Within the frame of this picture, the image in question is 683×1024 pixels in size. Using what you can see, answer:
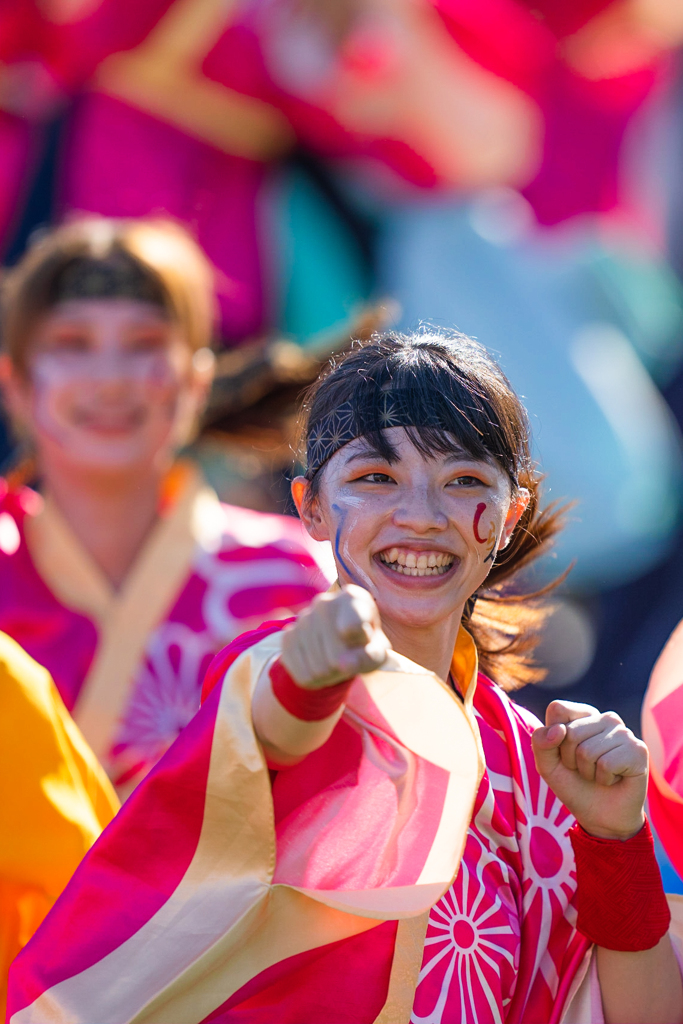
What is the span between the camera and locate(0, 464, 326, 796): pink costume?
1704 millimetres

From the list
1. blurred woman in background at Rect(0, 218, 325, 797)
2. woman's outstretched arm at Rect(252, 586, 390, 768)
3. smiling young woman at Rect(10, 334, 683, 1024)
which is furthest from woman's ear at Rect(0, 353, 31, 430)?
woman's outstretched arm at Rect(252, 586, 390, 768)

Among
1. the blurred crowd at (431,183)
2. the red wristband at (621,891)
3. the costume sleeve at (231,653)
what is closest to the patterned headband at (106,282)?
the blurred crowd at (431,183)

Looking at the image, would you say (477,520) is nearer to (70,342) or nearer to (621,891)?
(621,891)

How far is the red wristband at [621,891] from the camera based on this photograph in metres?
0.92

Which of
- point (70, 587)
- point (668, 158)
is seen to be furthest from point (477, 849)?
point (668, 158)

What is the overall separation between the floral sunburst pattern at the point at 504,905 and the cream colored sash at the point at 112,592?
78 centimetres

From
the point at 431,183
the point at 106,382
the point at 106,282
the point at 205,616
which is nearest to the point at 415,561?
the point at 205,616

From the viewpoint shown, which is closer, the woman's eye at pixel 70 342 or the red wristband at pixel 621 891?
the red wristband at pixel 621 891

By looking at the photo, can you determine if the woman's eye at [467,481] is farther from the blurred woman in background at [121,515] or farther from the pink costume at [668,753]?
the blurred woman in background at [121,515]

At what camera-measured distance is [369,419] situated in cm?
93

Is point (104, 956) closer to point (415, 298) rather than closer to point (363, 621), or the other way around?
point (363, 621)

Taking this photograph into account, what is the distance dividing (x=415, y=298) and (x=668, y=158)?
0.83 meters

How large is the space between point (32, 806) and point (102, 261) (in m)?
1.08

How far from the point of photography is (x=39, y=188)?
270 cm
